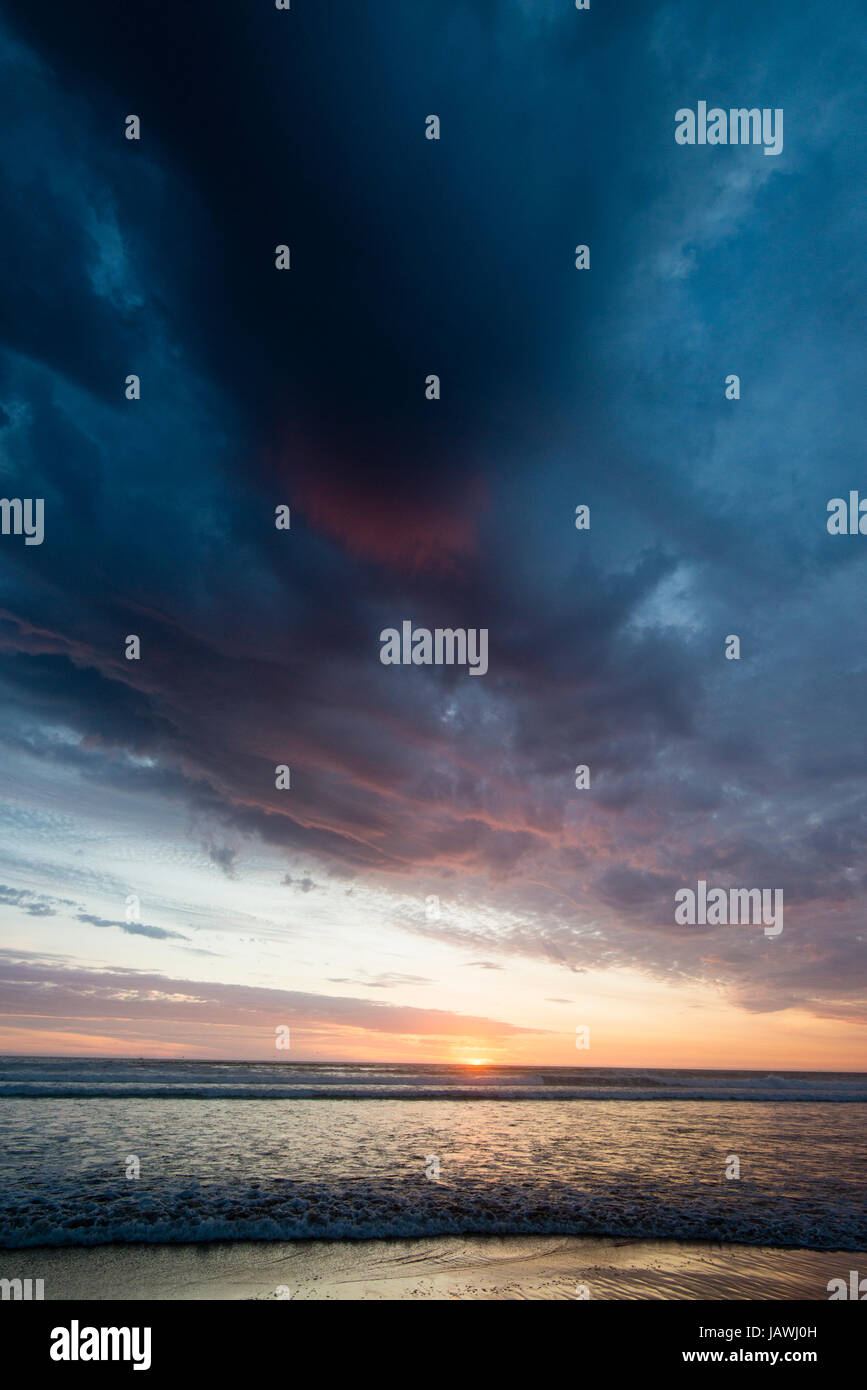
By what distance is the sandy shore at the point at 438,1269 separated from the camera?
901 cm

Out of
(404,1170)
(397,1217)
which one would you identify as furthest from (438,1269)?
(404,1170)

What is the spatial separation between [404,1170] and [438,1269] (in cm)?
646

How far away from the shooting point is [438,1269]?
32.1 feet

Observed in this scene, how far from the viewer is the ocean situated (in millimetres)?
11500

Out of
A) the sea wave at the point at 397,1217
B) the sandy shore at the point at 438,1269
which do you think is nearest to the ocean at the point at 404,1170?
Result: the sea wave at the point at 397,1217

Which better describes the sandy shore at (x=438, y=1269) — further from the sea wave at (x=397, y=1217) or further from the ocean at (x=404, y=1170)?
the ocean at (x=404, y=1170)

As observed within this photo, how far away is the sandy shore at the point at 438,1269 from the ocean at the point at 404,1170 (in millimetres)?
490

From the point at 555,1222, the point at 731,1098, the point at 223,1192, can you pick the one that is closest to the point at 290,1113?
the point at 223,1192

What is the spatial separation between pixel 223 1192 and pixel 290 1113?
14.9 metres

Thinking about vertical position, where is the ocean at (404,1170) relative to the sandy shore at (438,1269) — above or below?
below

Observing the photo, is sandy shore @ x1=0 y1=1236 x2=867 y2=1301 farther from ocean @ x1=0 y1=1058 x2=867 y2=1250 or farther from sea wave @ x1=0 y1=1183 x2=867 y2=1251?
ocean @ x1=0 y1=1058 x2=867 y2=1250

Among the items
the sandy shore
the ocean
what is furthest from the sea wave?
the sandy shore
